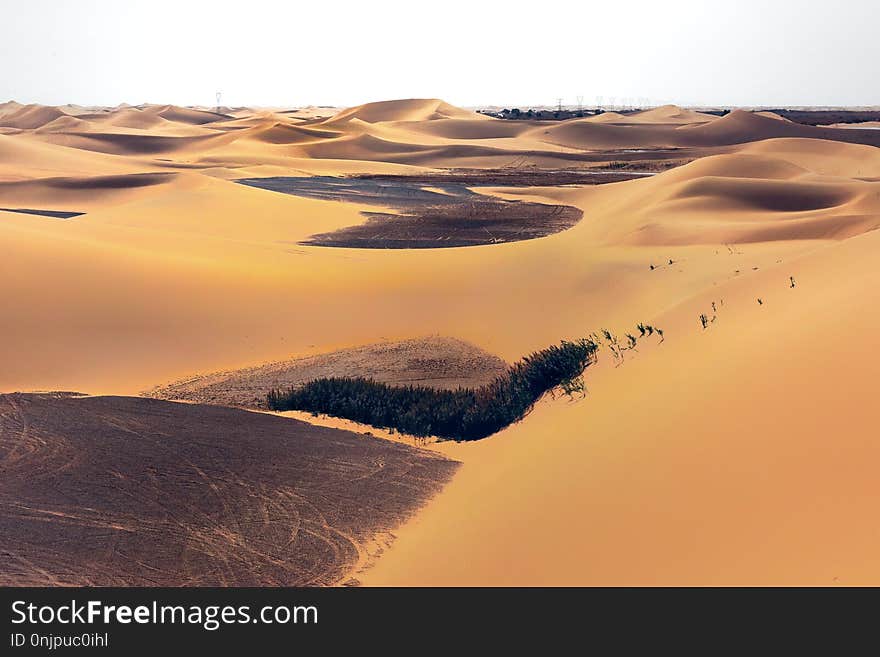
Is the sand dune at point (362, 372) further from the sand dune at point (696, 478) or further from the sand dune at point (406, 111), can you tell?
the sand dune at point (406, 111)

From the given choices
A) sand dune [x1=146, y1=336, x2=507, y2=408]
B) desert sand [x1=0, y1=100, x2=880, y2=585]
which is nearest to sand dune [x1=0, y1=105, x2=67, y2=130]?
desert sand [x1=0, y1=100, x2=880, y2=585]

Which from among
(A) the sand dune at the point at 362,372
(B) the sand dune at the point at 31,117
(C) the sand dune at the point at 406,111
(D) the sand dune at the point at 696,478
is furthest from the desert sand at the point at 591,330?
(C) the sand dune at the point at 406,111

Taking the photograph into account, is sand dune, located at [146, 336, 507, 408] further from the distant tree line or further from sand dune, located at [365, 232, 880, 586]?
sand dune, located at [365, 232, 880, 586]

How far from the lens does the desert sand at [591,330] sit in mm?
5684

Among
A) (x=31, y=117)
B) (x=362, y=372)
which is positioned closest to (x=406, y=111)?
(x=31, y=117)

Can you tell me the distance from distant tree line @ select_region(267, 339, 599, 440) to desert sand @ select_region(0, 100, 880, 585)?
393 millimetres

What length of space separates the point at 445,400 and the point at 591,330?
4.10 m

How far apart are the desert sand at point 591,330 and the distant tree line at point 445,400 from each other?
39 centimetres
